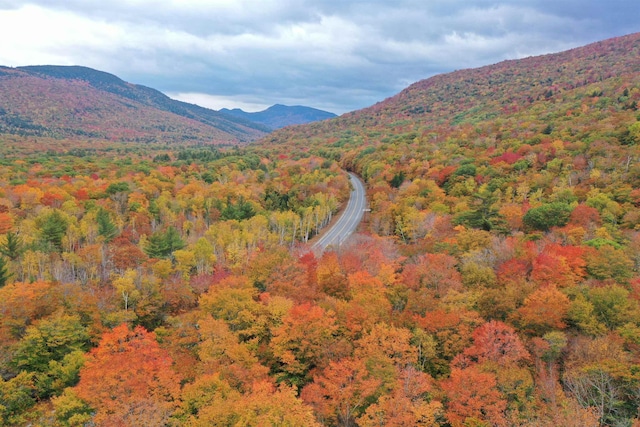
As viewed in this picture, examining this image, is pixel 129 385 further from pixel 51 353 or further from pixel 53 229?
pixel 53 229

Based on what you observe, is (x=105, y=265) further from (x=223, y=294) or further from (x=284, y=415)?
(x=284, y=415)

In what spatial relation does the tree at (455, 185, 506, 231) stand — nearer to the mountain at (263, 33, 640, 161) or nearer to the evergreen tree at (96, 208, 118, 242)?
the mountain at (263, 33, 640, 161)

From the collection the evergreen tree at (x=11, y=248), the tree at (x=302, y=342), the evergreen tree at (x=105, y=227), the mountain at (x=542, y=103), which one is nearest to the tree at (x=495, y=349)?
the tree at (x=302, y=342)

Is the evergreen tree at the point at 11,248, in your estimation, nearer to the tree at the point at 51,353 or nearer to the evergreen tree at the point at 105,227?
the evergreen tree at the point at 105,227

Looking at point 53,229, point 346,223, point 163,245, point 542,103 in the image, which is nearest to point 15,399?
point 163,245

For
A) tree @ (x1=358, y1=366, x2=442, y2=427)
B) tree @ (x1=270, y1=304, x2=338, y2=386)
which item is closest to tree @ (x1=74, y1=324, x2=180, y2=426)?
tree @ (x1=270, y1=304, x2=338, y2=386)
